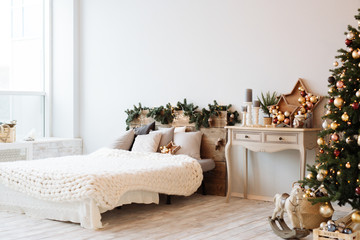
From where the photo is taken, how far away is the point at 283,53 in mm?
5305

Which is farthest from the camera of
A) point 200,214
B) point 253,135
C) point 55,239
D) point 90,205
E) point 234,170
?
point 234,170

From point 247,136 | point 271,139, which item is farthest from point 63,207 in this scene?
point 271,139

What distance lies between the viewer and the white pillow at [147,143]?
5672mm

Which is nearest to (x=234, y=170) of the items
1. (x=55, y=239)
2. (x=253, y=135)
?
(x=253, y=135)

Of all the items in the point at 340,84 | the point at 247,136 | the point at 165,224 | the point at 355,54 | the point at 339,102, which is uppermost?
the point at 355,54

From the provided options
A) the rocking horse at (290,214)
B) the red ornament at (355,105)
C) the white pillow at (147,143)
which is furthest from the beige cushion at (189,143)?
the red ornament at (355,105)

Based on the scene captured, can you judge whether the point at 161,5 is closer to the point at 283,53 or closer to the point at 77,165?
the point at 283,53

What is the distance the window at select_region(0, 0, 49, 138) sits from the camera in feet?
23.0

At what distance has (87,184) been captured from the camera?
399cm

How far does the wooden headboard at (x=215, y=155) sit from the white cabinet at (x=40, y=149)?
7.23 ft

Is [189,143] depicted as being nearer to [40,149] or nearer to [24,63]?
[40,149]

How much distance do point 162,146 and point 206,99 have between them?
0.80m

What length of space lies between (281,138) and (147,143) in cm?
167

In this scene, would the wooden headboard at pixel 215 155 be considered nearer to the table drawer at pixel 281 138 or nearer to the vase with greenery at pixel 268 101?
the vase with greenery at pixel 268 101
